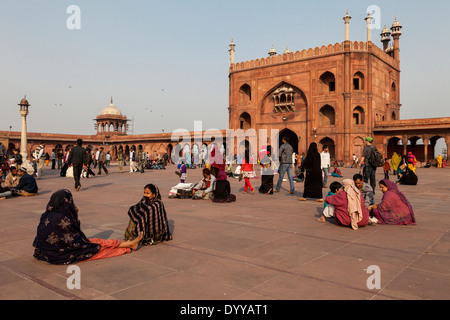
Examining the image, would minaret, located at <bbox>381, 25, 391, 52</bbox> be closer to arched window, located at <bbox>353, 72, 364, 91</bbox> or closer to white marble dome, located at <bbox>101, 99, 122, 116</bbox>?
arched window, located at <bbox>353, 72, 364, 91</bbox>

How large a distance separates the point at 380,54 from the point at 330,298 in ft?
100

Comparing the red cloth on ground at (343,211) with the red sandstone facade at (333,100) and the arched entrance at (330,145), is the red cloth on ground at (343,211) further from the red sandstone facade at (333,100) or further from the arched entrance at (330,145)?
the arched entrance at (330,145)

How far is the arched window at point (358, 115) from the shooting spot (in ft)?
89.8

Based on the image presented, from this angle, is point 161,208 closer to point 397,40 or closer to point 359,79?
point 359,79

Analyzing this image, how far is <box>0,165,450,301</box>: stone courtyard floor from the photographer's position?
8.50 feet

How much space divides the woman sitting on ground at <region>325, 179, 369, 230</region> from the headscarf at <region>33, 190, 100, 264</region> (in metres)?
3.38

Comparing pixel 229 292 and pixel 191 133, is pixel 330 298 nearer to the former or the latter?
pixel 229 292

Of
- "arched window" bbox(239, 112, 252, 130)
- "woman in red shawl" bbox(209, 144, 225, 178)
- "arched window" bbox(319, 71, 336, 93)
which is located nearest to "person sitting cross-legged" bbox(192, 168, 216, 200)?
"woman in red shawl" bbox(209, 144, 225, 178)

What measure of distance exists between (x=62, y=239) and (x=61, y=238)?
2 cm

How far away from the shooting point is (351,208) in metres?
4.94

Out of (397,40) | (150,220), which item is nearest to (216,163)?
(150,220)

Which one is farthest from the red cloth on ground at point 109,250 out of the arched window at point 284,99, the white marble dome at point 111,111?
the white marble dome at point 111,111
